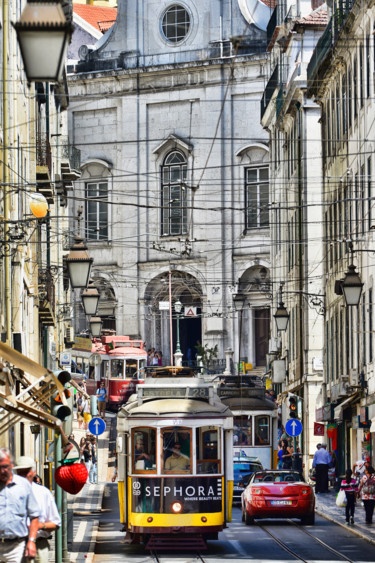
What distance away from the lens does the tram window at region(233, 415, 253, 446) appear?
4456cm

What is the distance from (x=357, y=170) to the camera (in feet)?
133

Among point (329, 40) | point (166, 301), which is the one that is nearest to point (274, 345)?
point (166, 301)

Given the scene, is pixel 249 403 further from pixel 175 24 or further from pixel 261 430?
pixel 175 24

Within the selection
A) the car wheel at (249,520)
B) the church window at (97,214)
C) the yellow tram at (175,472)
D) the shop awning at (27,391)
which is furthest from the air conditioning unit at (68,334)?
the shop awning at (27,391)

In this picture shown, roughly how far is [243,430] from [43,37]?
35372 millimetres

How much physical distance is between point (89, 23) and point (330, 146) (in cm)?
4119

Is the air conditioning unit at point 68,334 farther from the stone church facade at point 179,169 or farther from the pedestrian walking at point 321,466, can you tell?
the stone church facade at point 179,169

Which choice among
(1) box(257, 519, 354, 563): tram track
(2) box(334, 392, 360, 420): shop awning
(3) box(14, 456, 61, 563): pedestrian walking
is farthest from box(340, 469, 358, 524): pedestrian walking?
(3) box(14, 456, 61, 563): pedestrian walking

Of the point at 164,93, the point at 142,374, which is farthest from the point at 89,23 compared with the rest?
the point at 142,374

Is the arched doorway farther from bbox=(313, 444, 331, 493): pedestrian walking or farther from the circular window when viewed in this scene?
bbox=(313, 444, 331, 493): pedestrian walking

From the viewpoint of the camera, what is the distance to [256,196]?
71.4 meters

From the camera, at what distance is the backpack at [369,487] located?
96.9ft

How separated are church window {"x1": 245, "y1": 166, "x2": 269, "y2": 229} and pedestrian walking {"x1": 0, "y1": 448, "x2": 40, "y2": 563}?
59267 millimetres

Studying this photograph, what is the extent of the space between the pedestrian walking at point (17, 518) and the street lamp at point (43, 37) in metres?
3.44
